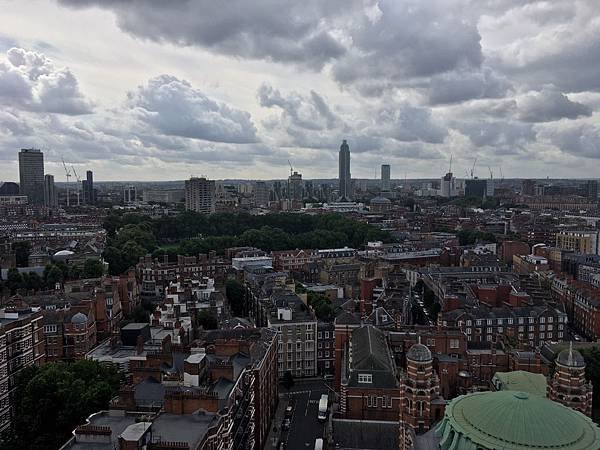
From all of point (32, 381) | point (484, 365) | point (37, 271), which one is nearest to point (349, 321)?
point (484, 365)

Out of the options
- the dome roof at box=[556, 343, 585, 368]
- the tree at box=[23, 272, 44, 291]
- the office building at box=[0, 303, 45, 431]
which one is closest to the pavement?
the dome roof at box=[556, 343, 585, 368]

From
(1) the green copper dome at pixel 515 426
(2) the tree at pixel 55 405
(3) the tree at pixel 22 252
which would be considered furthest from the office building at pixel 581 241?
(3) the tree at pixel 22 252

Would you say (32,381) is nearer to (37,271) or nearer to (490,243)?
(37,271)

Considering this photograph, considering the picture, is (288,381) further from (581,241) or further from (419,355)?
(581,241)

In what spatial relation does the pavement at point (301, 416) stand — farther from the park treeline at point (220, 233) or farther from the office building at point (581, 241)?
the office building at point (581, 241)

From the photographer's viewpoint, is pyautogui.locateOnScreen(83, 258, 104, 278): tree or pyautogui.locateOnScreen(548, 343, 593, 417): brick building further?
pyautogui.locateOnScreen(83, 258, 104, 278): tree

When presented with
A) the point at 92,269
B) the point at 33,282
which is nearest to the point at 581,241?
the point at 92,269

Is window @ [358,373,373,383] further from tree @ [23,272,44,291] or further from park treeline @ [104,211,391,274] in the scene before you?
park treeline @ [104,211,391,274]
